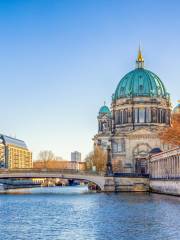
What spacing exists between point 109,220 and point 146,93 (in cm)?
9194

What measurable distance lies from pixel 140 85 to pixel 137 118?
28.1 ft

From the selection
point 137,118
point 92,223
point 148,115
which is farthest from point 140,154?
point 92,223

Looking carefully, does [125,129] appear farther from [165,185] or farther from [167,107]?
[165,185]

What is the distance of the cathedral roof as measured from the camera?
13125cm

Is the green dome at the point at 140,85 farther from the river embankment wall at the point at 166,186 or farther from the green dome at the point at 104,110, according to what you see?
the river embankment wall at the point at 166,186

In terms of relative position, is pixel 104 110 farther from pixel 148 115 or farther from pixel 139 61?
pixel 148 115

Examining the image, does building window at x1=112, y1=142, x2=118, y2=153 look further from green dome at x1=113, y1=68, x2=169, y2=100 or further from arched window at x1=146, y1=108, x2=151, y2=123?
green dome at x1=113, y1=68, x2=169, y2=100

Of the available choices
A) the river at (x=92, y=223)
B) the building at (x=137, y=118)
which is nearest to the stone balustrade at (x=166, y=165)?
the river at (x=92, y=223)

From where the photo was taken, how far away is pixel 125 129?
12888 centimetres

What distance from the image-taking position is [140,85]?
132125 millimetres

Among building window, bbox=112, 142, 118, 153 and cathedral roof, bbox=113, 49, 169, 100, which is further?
cathedral roof, bbox=113, 49, 169, 100

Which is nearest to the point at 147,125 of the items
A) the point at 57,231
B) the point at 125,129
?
the point at 125,129

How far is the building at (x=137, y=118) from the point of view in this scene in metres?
124

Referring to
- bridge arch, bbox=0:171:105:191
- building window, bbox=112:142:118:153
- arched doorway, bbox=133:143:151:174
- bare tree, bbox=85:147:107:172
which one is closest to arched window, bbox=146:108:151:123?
arched doorway, bbox=133:143:151:174
